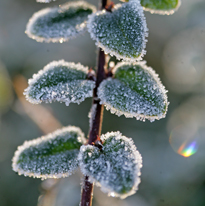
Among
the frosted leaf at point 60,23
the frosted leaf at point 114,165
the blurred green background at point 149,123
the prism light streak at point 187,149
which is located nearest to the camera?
the frosted leaf at point 114,165

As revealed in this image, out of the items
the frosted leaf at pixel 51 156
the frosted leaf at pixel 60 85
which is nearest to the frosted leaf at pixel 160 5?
the frosted leaf at pixel 60 85

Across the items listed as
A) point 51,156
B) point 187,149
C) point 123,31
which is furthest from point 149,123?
point 123,31

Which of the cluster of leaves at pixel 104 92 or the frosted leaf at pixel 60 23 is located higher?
the frosted leaf at pixel 60 23

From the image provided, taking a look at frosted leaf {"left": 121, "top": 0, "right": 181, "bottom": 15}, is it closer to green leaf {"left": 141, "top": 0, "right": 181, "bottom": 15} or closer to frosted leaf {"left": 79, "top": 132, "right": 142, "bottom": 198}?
green leaf {"left": 141, "top": 0, "right": 181, "bottom": 15}

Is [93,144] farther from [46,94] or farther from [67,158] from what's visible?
[46,94]

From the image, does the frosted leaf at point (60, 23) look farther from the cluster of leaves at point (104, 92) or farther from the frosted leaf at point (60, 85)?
the frosted leaf at point (60, 85)

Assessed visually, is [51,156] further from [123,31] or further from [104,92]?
[123,31]
